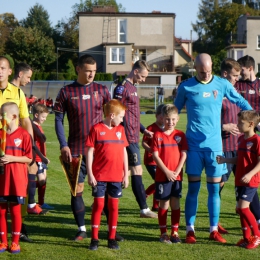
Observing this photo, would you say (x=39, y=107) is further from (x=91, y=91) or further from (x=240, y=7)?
(x=240, y=7)

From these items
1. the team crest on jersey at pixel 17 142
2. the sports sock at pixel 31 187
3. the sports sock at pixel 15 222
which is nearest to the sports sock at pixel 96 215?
the sports sock at pixel 15 222

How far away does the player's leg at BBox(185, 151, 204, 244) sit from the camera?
6.81m

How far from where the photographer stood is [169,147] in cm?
682

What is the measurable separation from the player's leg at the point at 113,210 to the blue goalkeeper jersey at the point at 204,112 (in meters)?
1.04

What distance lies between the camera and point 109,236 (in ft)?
21.3

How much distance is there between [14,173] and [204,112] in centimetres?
231

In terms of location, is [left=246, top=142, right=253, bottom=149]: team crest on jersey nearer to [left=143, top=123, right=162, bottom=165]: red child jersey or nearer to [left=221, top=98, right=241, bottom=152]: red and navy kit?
[left=221, top=98, right=241, bottom=152]: red and navy kit

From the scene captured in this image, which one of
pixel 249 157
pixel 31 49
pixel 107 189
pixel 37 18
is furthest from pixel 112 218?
pixel 37 18

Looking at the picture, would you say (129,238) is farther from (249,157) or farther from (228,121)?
(228,121)

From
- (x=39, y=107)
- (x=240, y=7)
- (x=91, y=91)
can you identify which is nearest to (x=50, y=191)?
(x=39, y=107)

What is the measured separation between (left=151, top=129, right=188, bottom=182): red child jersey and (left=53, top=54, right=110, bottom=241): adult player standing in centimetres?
79

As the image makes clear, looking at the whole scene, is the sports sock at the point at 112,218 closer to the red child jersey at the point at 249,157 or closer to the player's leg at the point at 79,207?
the player's leg at the point at 79,207

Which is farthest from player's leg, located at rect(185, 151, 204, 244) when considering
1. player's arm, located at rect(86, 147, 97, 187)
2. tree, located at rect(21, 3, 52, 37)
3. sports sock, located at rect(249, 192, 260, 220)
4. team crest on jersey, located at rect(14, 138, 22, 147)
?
tree, located at rect(21, 3, 52, 37)

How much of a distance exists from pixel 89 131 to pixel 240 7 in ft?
255
